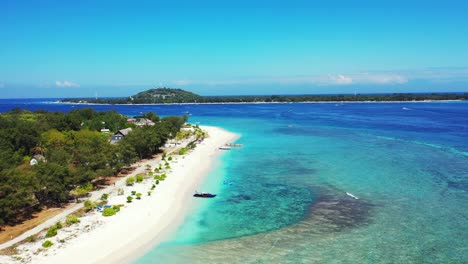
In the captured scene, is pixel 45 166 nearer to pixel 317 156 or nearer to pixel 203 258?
pixel 203 258

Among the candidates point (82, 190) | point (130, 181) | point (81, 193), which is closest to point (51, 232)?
point (81, 193)

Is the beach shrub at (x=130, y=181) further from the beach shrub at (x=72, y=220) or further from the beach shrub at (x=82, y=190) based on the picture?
the beach shrub at (x=72, y=220)

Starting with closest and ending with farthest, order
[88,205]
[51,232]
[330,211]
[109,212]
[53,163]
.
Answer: [51,232]
[109,212]
[88,205]
[330,211]
[53,163]

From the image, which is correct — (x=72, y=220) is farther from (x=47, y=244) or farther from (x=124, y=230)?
(x=124, y=230)

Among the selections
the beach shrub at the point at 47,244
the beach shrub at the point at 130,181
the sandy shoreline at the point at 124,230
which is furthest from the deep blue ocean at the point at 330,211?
the beach shrub at the point at 130,181

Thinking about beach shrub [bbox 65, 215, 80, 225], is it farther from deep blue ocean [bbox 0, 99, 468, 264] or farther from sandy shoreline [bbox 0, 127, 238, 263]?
deep blue ocean [bbox 0, 99, 468, 264]

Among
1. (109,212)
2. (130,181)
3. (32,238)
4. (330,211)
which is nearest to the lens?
(32,238)

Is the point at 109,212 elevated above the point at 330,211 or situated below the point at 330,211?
above

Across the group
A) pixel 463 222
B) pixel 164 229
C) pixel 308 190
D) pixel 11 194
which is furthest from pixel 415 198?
pixel 11 194
